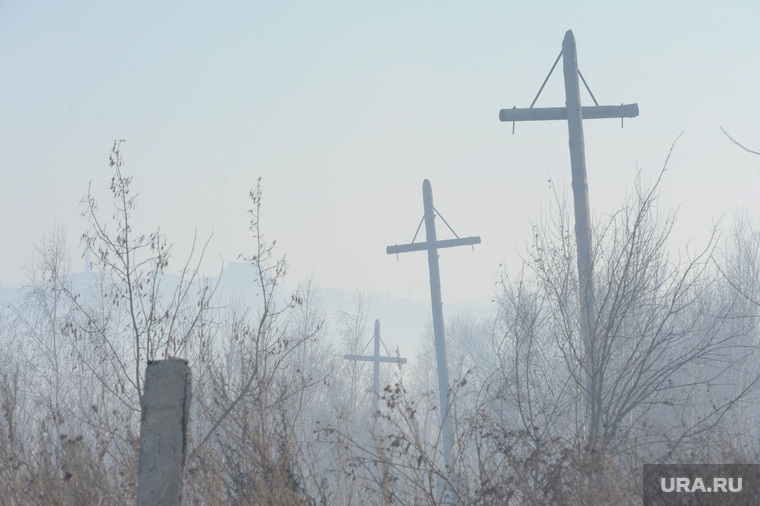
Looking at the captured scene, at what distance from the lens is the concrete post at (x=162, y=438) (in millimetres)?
3160

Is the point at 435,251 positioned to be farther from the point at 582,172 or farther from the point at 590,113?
the point at 582,172

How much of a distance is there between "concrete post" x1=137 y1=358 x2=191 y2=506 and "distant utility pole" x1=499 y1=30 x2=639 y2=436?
11.8 feet

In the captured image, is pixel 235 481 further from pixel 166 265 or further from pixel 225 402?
pixel 166 265

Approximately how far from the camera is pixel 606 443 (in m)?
5.41

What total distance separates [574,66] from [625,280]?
8.75ft

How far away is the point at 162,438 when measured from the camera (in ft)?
10.4

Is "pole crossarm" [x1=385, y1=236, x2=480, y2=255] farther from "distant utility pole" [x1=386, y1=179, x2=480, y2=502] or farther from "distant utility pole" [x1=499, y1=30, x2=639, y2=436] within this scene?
"distant utility pole" [x1=499, y1=30, x2=639, y2=436]

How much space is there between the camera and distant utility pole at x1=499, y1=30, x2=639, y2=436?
5750 mm

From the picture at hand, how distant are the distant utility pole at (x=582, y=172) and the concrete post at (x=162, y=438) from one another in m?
3.58

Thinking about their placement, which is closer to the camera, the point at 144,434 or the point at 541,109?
the point at 144,434

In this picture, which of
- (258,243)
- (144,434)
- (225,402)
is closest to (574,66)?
(258,243)

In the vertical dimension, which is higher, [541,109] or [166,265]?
[541,109]

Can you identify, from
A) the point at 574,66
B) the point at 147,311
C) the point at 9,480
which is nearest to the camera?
the point at 9,480

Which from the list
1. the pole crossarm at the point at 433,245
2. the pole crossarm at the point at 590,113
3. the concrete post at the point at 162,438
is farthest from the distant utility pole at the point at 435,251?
the concrete post at the point at 162,438
